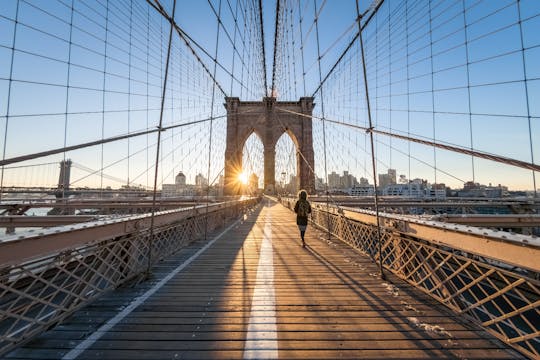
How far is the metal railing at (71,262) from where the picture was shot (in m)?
1.86

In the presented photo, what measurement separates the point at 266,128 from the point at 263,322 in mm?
30996

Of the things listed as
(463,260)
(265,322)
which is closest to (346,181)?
(463,260)

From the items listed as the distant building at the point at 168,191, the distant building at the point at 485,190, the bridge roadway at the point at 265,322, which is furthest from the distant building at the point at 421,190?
the distant building at the point at 168,191

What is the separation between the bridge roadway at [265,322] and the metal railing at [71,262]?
0.19m

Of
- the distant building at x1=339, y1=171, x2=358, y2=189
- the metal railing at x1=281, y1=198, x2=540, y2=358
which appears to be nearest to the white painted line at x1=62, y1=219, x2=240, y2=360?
the metal railing at x1=281, y1=198, x2=540, y2=358

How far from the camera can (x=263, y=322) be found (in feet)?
7.70

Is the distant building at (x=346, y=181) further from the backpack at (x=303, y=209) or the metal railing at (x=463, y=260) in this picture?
the metal railing at (x=463, y=260)

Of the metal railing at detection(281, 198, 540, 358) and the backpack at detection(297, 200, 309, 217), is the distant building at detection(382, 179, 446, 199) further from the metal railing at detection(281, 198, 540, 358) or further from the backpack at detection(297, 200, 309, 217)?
the metal railing at detection(281, 198, 540, 358)

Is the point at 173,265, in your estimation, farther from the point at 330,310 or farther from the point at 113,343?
the point at 330,310

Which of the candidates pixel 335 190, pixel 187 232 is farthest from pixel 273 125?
pixel 187 232

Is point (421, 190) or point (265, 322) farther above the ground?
point (421, 190)

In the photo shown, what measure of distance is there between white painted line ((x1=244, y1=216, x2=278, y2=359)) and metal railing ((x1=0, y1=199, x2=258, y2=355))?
5.79 ft

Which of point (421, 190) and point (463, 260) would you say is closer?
point (463, 260)

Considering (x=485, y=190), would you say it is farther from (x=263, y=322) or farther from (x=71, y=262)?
(x=71, y=262)
